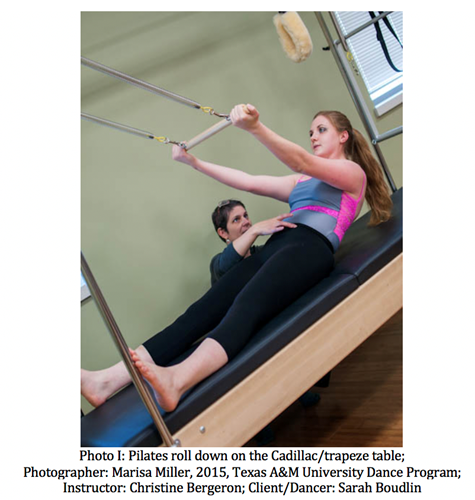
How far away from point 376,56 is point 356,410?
219 centimetres

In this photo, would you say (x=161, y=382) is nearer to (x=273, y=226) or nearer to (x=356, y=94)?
(x=273, y=226)

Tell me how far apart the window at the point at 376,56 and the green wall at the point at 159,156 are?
54cm

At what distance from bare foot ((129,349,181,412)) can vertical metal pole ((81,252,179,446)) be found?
0.05 feet

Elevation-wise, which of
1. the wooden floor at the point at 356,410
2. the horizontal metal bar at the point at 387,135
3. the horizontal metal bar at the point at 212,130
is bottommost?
the wooden floor at the point at 356,410

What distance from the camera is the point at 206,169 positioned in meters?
2.00

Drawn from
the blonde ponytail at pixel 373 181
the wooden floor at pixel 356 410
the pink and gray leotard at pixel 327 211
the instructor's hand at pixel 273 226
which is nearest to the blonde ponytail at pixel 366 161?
the blonde ponytail at pixel 373 181

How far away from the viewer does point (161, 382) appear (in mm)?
1191

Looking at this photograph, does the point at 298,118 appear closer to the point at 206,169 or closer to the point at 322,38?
the point at 322,38

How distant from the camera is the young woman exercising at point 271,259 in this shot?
4.51 ft

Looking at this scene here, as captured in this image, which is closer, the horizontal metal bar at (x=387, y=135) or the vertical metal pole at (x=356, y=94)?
the horizontal metal bar at (x=387, y=135)

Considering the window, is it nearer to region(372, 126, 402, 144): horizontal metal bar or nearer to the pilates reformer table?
region(372, 126, 402, 144): horizontal metal bar

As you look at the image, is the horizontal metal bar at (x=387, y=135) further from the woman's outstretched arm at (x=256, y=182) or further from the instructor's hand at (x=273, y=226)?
the instructor's hand at (x=273, y=226)

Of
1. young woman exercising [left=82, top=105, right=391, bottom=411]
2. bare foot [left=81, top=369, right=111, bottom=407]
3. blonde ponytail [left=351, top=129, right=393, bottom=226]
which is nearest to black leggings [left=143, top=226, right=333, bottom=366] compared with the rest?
young woman exercising [left=82, top=105, right=391, bottom=411]

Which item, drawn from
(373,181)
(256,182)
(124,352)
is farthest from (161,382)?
(373,181)
